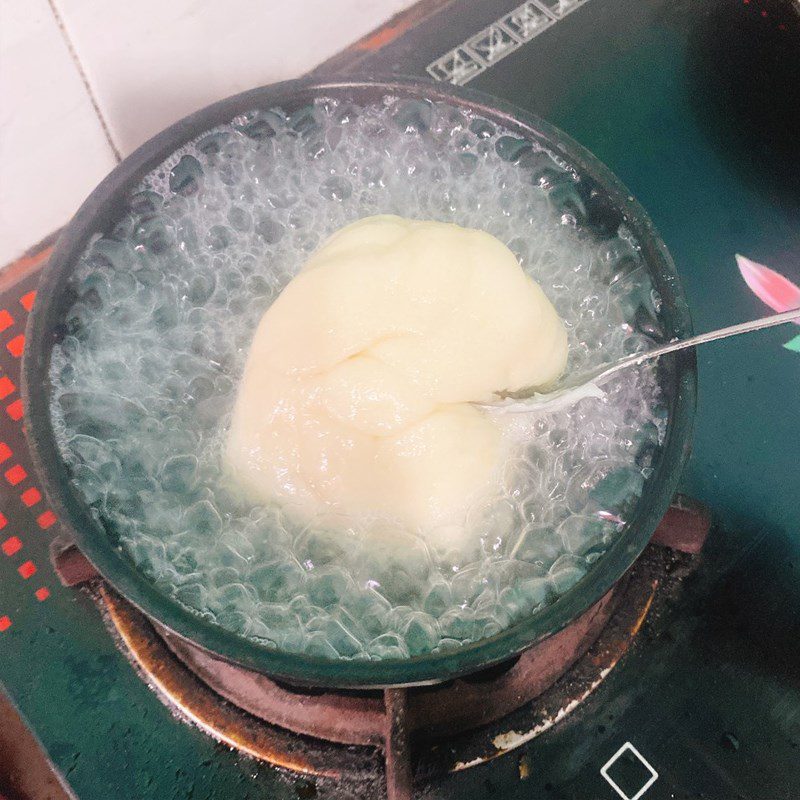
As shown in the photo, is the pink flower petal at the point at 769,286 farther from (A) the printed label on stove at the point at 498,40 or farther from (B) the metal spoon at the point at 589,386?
(A) the printed label on stove at the point at 498,40

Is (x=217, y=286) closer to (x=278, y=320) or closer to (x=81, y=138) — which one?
(x=278, y=320)

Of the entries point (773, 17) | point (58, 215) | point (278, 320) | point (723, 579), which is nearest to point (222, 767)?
point (278, 320)

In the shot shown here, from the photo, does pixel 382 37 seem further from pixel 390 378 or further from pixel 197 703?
pixel 197 703

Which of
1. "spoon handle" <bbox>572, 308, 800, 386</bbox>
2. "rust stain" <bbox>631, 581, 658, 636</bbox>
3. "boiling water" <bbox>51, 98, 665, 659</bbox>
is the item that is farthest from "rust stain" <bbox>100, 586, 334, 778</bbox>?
"spoon handle" <bbox>572, 308, 800, 386</bbox>

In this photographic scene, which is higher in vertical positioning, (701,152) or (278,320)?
(278,320)

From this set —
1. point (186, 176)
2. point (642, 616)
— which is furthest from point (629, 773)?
point (186, 176)

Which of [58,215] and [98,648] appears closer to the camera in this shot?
[98,648]
